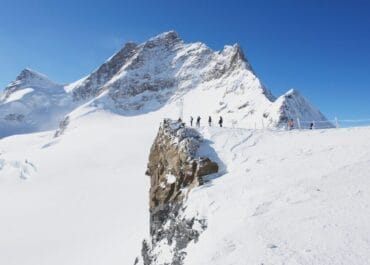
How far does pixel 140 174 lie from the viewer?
143 ft

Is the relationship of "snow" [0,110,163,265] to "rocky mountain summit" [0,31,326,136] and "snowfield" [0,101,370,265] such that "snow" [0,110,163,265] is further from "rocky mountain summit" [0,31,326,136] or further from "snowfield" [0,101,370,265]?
"rocky mountain summit" [0,31,326,136]

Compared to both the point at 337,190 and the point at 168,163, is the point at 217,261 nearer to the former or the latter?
the point at 337,190

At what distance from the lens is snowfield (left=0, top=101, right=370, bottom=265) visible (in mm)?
11734

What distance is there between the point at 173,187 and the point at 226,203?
Result: 314 inches

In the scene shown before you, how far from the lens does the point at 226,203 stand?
17141 millimetres

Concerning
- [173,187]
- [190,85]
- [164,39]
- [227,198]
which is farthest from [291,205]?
[164,39]

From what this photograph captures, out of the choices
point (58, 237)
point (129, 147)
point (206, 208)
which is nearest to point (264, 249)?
point (206, 208)

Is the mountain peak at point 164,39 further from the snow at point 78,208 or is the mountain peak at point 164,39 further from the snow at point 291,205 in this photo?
the snow at point 291,205

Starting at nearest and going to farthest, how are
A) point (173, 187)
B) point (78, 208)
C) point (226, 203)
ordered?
point (226, 203)
point (173, 187)
point (78, 208)

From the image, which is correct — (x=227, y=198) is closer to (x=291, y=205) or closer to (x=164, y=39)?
(x=291, y=205)

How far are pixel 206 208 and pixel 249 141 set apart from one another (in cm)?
1203

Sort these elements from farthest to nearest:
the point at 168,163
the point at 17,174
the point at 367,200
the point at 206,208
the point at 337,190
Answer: the point at 17,174, the point at 168,163, the point at 206,208, the point at 337,190, the point at 367,200

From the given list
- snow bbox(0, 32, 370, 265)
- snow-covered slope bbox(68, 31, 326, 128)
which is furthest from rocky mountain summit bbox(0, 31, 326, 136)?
snow bbox(0, 32, 370, 265)

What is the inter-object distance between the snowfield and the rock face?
0.98 m
